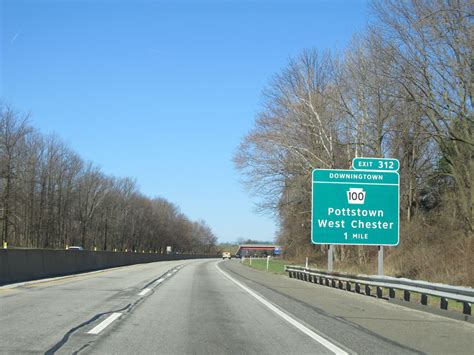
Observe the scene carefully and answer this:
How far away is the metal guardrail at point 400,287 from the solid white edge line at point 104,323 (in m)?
8.06

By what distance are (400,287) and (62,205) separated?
296ft

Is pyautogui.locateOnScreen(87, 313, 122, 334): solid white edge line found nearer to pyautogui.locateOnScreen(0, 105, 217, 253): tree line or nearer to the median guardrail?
the median guardrail

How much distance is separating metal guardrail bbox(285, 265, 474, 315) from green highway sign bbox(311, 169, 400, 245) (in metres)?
1.89

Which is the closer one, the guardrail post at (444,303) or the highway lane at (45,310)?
the highway lane at (45,310)

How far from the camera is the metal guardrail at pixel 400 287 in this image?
43.1 ft

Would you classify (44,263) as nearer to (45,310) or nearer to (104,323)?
(45,310)

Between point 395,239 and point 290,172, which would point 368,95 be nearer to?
point 290,172

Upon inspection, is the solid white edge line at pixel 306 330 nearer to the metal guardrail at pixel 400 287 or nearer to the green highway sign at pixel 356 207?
the metal guardrail at pixel 400 287

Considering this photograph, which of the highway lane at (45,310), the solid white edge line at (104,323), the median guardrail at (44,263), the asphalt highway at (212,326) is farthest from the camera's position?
the median guardrail at (44,263)

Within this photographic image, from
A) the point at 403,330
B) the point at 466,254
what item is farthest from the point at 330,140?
the point at 403,330

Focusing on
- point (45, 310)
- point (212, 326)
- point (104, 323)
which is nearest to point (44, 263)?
point (45, 310)

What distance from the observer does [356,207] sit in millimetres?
22812

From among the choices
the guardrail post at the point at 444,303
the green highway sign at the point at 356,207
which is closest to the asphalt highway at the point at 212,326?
the guardrail post at the point at 444,303

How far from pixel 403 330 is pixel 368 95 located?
2653 centimetres
